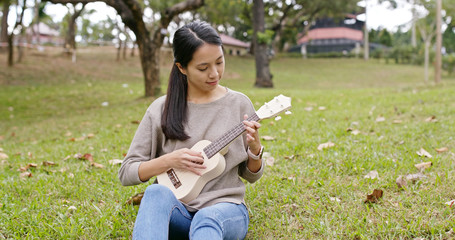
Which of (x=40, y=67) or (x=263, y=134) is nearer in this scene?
(x=263, y=134)

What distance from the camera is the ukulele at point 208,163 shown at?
2.18 m

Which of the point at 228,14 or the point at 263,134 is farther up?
the point at 228,14

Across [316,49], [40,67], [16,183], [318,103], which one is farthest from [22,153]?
[316,49]

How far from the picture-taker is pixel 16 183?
3490mm

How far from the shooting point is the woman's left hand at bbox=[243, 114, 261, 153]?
2.11m

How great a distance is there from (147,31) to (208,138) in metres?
8.01

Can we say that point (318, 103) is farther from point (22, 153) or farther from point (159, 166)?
point (159, 166)

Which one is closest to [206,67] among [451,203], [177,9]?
[451,203]

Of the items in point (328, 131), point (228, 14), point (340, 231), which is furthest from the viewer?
point (228, 14)

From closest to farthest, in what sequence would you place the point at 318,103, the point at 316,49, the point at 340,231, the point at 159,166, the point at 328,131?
1. the point at 159,166
2. the point at 340,231
3. the point at 328,131
4. the point at 318,103
5. the point at 316,49

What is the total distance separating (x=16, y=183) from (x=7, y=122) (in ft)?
19.5

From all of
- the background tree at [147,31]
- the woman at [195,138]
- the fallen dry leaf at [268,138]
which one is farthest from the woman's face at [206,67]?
the background tree at [147,31]

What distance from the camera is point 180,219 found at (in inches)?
84.1

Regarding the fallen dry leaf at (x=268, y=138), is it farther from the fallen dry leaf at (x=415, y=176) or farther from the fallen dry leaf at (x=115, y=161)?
the fallen dry leaf at (x=415, y=176)
